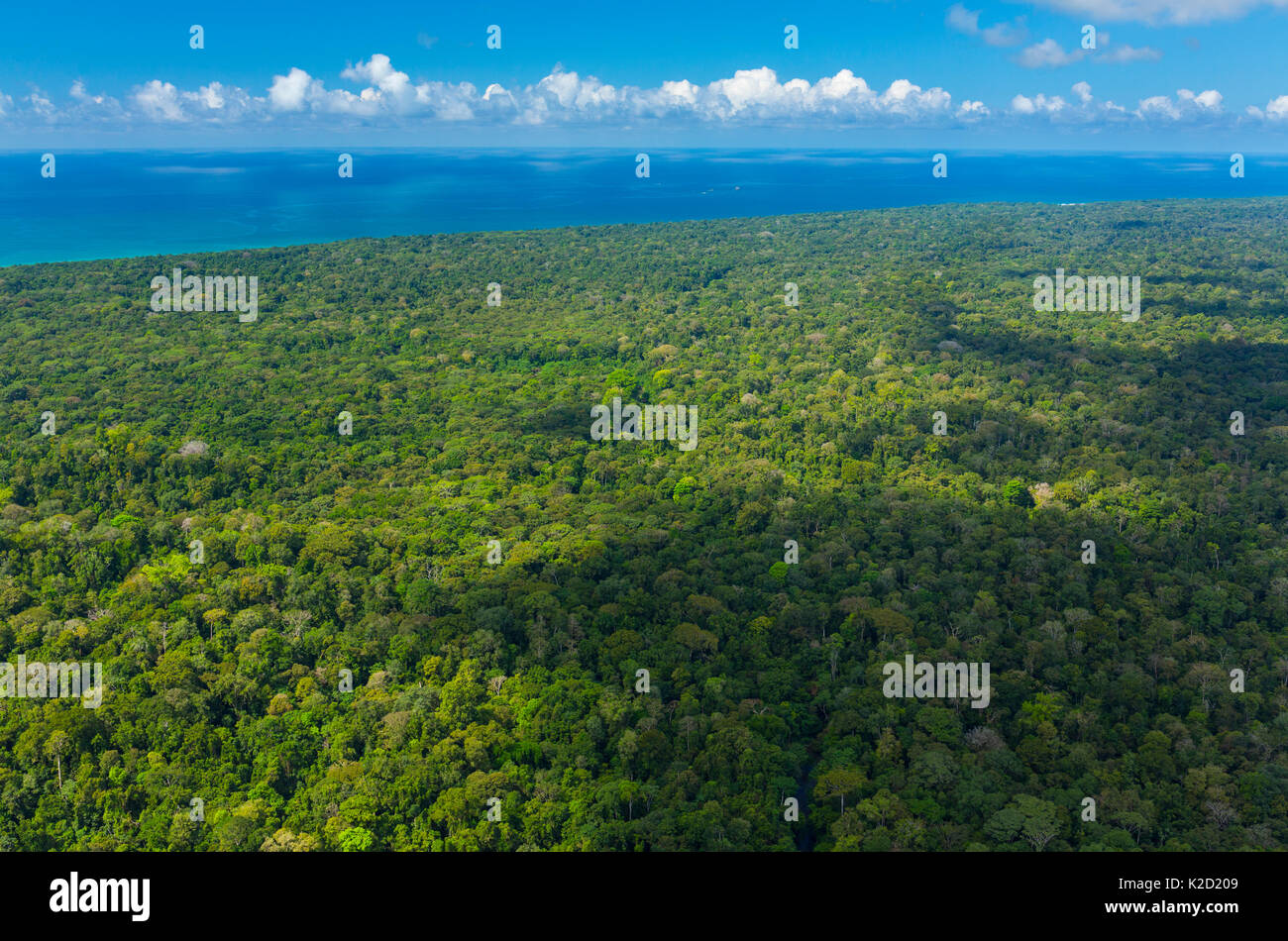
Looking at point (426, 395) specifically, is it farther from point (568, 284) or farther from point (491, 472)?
point (568, 284)

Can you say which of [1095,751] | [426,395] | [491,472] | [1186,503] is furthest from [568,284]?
[1095,751]

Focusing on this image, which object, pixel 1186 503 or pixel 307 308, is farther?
pixel 307 308

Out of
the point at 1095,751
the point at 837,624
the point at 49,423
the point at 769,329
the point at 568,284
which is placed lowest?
the point at 1095,751

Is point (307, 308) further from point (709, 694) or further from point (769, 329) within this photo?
point (709, 694)

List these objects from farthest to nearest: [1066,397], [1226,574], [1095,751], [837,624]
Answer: [1066,397] → [1226,574] → [837,624] → [1095,751]

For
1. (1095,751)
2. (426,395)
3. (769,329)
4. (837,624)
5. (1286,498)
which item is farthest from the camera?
→ (769,329)

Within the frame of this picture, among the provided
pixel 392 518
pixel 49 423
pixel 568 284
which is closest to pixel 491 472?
pixel 392 518

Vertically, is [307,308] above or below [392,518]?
above
